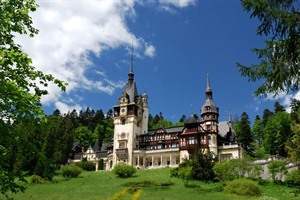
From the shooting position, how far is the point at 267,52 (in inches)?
496

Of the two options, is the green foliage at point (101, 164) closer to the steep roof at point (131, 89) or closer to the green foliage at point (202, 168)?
the steep roof at point (131, 89)

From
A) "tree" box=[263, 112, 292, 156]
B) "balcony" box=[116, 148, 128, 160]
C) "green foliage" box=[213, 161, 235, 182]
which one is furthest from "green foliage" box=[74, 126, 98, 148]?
"green foliage" box=[213, 161, 235, 182]

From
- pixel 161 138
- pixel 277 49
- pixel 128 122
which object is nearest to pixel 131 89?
pixel 128 122

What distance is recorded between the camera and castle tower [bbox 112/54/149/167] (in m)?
76.1

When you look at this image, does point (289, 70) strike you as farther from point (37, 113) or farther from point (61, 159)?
point (61, 159)

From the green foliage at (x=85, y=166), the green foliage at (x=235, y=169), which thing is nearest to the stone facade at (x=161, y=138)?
the green foliage at (x=85, y=166)

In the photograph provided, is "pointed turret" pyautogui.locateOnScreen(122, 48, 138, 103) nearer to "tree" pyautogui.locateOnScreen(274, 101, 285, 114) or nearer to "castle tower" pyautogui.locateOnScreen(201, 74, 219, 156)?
"castle tower" pyautogui.locateOnScreen(201, 74, 219, 156)

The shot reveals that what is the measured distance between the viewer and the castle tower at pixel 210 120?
69.8 m

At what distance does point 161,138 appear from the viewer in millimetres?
78500

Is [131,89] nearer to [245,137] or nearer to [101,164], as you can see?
[101,164]

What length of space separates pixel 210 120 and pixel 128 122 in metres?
17.7

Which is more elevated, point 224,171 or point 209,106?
point 209,106

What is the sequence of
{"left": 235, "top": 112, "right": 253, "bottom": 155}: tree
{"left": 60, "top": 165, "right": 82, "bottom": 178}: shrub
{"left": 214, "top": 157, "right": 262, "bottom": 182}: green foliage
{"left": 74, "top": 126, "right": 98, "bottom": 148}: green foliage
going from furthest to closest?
{"left": 74, "top": 126, "right": 98, "bottom": 148}: green foliage, {"left": 235, "top": 112, "right": 253, "bottom": 155}: tree, {"left": 60, "top": 165, "right": 82, "bottom": 178}: shrub, {"left": 214, "top": 157, "right": 262, "bottom": 182}: green foliage

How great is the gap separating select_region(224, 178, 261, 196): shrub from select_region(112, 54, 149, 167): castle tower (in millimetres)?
35685
